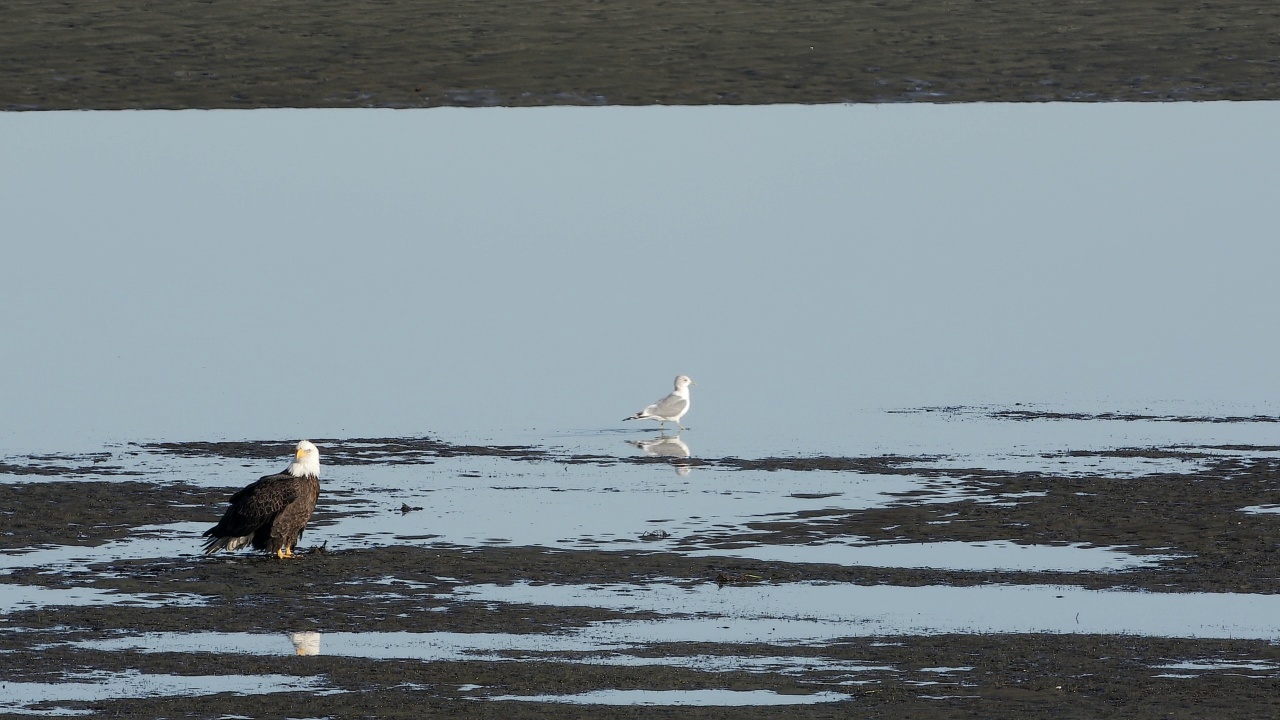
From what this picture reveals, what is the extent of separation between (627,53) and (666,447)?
19823mm

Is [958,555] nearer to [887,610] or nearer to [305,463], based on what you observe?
[887,610]

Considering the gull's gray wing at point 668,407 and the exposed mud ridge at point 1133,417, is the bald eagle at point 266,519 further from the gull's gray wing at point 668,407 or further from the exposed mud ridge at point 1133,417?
the exposed mud ridge at point 1133,417

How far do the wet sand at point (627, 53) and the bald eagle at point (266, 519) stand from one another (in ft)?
69.8

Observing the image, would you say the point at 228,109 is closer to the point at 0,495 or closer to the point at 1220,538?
the point at 0,495

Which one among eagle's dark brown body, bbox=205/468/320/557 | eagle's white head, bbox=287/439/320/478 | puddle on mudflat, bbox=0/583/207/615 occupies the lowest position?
puddle on mudflat, bbox=0/583/207/615

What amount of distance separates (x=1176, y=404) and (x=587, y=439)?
14.6 feet

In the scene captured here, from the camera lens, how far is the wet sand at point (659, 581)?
9.41 meters

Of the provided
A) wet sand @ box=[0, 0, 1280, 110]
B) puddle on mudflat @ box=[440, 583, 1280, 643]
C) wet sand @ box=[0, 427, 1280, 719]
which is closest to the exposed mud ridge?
wet sand @ box=[0, 427, 1280, 719]

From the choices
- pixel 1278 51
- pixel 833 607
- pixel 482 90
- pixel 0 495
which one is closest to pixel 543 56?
pixel 482 90

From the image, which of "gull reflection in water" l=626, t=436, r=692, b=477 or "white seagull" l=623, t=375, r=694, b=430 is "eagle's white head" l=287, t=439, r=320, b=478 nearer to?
"gull reflection in water" l=626, t=436, r=692, b=477

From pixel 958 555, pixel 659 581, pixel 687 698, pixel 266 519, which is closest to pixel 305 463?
pixel 266 519

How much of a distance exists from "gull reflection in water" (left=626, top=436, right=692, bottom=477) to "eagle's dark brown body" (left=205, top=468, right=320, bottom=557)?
348 cm

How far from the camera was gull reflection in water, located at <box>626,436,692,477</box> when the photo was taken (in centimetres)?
1591

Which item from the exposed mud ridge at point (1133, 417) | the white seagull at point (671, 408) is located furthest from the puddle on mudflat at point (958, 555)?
the white seagull at point (671, 408)
